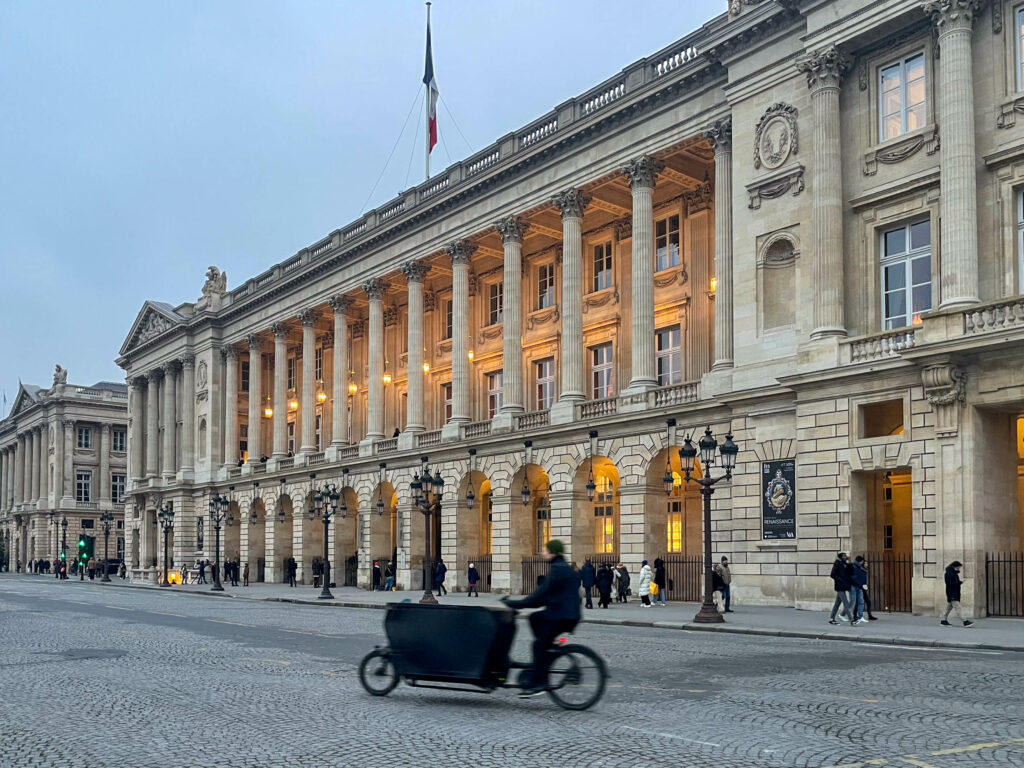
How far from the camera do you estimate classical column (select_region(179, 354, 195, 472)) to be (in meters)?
79.8

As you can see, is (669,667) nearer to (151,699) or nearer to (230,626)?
(151,699)

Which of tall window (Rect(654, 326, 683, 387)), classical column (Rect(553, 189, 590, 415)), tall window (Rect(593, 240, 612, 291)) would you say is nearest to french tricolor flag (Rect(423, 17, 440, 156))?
tall window (Rect(593, 240, 612, 291))

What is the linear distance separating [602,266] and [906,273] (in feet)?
63.4

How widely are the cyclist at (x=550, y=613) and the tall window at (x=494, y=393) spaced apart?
42351mm

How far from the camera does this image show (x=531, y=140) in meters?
47.3

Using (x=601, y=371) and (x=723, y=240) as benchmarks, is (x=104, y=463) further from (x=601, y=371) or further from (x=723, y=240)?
(x=723, y=240)

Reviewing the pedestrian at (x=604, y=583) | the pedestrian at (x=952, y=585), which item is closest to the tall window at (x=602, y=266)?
the pedestrian at (x=604, y=583)

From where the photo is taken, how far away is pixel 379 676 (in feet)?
44.8

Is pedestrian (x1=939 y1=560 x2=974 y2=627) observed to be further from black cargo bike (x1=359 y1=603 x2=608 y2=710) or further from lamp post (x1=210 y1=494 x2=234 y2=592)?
lamp post (x1=210 y1=494 x2=234 y2=592)

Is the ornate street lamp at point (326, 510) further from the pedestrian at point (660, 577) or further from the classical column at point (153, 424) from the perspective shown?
the classical column at point (153, 424)

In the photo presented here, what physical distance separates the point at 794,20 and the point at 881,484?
47.5ft

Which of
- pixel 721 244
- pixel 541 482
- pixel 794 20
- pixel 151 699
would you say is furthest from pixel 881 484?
pixel 151 699

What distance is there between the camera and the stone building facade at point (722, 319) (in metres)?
29.0

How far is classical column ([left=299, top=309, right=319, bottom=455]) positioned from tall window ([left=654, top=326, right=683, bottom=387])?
86.8 ft
